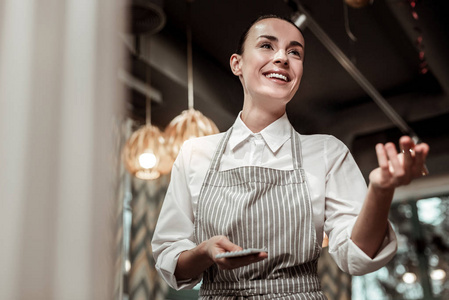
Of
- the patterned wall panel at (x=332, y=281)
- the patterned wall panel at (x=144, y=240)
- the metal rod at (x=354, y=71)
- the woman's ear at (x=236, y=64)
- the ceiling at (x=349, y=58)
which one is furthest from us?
the patterned wall panel at (x=332, y=281)

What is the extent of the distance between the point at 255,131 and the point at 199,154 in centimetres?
11

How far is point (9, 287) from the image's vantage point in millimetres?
385

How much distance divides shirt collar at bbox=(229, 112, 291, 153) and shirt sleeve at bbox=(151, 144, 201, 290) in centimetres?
10

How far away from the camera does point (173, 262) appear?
3.01 ft

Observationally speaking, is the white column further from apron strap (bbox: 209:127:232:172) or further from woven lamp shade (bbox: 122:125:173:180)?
woven lamp shade (bbox: 122:125:173:180)

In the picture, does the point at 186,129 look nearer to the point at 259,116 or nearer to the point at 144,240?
the point at 259,116

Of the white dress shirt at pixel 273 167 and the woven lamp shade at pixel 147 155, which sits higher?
the woven lamp shade at pixel 147 155

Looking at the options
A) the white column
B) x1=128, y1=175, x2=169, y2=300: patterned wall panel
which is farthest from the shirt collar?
x1=128, y1=175, x2=169, y2=300: patterned wall panel

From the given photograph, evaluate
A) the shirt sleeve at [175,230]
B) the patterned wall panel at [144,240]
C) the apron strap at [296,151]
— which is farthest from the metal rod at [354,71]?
the patterned wall panel at [144,240]

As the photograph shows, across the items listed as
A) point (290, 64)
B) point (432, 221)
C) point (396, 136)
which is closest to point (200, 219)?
point (290, 64)

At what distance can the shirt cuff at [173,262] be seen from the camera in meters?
0.92

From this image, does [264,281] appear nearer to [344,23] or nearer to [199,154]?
[199,154]

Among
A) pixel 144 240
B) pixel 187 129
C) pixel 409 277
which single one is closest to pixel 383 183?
pixel 187 129

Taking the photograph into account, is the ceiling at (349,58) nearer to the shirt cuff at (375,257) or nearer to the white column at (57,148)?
the shirt cuff at (375,257)
